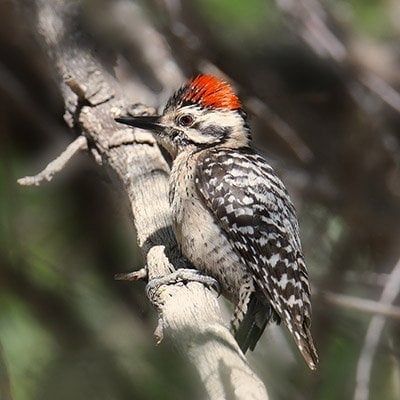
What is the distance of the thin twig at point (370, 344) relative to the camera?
438cm

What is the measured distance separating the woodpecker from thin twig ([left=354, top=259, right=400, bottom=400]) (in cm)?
42

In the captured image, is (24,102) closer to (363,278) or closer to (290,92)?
(290,92)

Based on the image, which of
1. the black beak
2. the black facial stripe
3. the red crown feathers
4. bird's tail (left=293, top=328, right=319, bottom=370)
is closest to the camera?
bird's tail (left=293, top=328, right=319, bottom=370)

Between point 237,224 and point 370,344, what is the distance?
84 cm

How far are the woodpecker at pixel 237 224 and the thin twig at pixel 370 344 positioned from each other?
42 cm

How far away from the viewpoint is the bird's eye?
452cm

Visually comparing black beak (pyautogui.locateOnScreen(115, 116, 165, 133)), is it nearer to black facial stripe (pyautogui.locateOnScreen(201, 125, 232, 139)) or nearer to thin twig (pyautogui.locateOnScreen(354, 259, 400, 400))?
black facial stripe (pyautogui.locateOnScreen(201, 125, 232, 139))

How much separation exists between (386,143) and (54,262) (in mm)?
Result: 1675

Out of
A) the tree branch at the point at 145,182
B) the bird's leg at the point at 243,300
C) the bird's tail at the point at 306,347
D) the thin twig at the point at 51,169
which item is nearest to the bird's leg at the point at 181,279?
the tree branch at the point at 145,182

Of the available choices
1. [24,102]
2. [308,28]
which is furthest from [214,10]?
[24,102]

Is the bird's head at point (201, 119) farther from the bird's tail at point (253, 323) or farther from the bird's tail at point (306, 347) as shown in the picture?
the bird's tail at point (306, 347)

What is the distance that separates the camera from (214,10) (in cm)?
509

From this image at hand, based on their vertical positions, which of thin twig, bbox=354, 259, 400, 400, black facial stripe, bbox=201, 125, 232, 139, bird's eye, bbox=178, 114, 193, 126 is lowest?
thin twig, bbox=354, 259, 400, 400

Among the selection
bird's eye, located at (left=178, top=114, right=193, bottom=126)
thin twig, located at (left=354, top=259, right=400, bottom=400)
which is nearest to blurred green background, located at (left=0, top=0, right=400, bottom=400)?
thin twig, located at (left=354, top=259, right=400, bottom=400)
